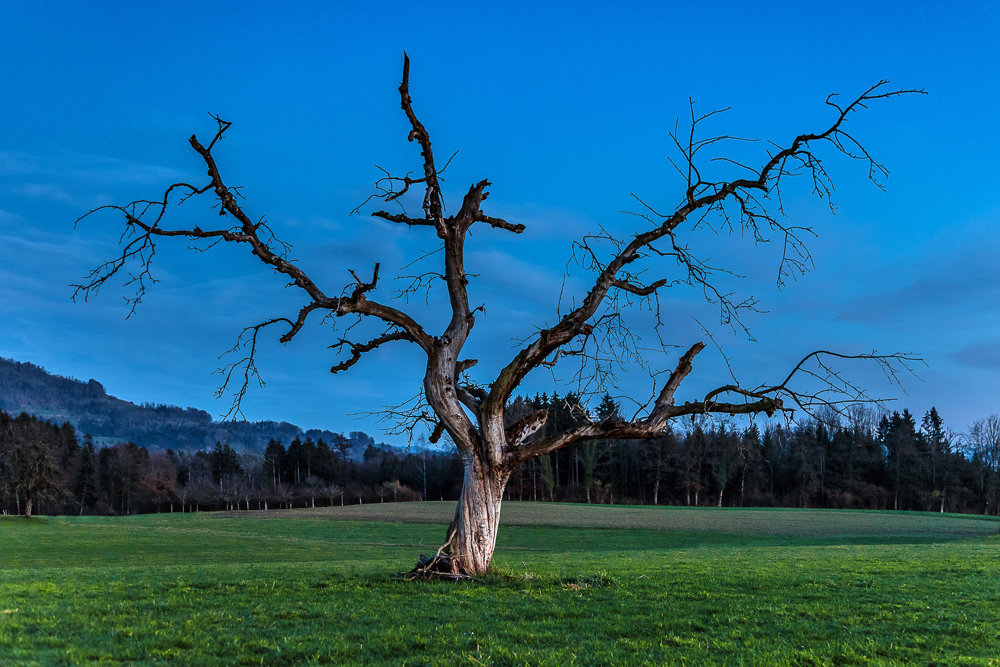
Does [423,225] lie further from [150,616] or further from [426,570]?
[150,616]

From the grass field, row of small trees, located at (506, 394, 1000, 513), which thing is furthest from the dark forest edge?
the grass field

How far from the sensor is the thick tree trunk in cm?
1222

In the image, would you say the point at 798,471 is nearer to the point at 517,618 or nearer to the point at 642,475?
the point at 642,475

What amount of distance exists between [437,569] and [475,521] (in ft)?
3.75

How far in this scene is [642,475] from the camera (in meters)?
99.4

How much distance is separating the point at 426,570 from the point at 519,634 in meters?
4.85

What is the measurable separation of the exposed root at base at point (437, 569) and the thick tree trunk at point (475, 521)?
0.13 m

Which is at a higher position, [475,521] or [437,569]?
[475,521]

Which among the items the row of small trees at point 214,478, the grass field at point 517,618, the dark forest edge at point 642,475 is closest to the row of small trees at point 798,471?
the dark forest edge at point 642,475

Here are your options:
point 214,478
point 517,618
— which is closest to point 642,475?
point 214,478

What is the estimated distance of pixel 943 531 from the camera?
155ft

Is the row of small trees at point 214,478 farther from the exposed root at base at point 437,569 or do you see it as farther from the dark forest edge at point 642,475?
the exposed root at base at point 437,569

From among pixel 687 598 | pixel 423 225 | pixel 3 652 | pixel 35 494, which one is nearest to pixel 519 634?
pixel 687 598

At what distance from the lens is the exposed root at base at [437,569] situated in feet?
38.9
